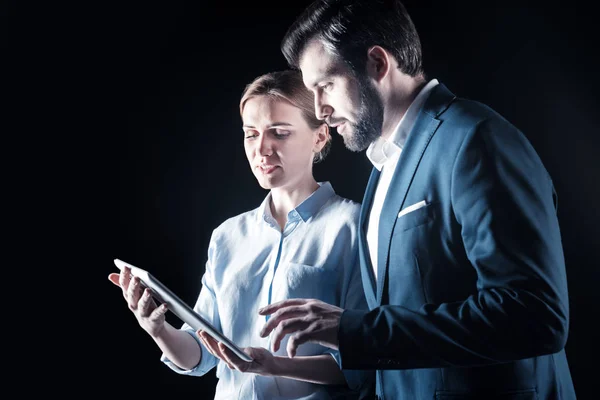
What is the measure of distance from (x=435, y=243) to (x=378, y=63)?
17.7 inches

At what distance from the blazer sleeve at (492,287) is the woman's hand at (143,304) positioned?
58 centimetres

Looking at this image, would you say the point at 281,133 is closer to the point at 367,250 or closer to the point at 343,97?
the point at 343,97

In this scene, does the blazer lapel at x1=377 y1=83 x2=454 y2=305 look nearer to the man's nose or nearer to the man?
the man

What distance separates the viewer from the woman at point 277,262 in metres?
1.54

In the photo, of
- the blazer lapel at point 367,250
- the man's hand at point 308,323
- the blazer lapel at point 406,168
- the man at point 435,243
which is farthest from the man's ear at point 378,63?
the man's hand at point 308,323

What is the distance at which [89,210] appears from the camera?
217 centimetres

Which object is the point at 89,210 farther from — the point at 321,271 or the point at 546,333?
the point at 546,333

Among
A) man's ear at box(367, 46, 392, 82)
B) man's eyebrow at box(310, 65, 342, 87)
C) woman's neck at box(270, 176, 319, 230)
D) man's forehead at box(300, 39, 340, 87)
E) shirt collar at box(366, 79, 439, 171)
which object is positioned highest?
man's forehead at box(300, 39, 340, 87)

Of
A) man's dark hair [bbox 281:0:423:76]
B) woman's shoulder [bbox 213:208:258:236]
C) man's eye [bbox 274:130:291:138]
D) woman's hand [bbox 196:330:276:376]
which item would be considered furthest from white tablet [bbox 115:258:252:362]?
man's dark hair [bbox 281:0:423:76]

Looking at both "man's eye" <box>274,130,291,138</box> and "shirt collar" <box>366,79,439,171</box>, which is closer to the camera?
"shirt collar" <box>366,79,439,171</box>

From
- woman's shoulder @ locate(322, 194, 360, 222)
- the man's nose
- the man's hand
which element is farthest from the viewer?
woman's shoulder @ locate(322, 194, 360, 222)

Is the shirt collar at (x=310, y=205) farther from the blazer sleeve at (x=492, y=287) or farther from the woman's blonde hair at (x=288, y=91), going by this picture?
the blazer sleeve at (x=492, y=287)

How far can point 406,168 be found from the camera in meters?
1.26

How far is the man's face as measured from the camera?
1380mm
